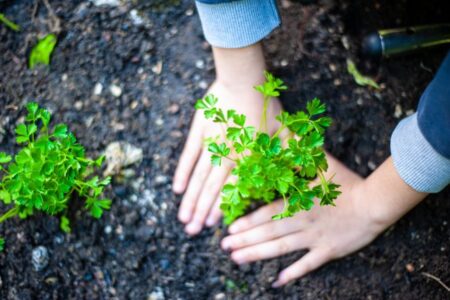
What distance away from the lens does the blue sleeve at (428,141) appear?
4.33 ft

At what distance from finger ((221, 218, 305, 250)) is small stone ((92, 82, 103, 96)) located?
661 mm

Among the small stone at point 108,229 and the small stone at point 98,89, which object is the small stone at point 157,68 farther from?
the small stone at point 108,229

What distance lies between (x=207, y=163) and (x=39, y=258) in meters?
0.62

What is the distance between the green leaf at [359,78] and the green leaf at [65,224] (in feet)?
3.59

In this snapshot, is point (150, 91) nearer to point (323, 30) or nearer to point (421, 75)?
point (323, 30)

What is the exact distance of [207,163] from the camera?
5.90 feet

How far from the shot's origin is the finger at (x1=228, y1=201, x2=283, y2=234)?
5.74 ft

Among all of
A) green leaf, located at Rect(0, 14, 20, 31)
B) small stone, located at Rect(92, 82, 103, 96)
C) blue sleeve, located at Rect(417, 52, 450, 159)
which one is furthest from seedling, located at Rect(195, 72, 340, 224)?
green leaf, located at Rect(0, 14, 20, 31)

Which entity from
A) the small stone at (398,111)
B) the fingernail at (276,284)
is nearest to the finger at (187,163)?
the fingernail at (276,284)

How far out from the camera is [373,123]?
6.12 feet

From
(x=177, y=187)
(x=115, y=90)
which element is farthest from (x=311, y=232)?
(x=115, y=90)

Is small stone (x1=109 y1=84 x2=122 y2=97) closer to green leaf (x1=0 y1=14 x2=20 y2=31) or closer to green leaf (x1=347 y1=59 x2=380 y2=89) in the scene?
green leaf (x1=0 y1=14 x2=20 y2=31)

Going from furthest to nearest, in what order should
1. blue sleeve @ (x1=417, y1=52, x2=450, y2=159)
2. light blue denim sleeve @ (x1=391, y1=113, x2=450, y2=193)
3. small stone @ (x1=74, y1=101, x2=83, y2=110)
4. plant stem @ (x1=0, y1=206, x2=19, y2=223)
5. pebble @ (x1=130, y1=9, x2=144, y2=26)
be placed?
1. pebble @ (x1=130, y1=9, x2=144, y2=26)
2. small stone @ (x1=74, y1=101, x2=83, y2=110)
3. plant stem @ (x1=0, y1=206, x2=19, y2=223)
4. light blue denim sleeve @ (x1=391, y1=113, x2=450, y2=193)
5. blue sleeve @ (x1=417, y1=52, x2=450, y2=159)

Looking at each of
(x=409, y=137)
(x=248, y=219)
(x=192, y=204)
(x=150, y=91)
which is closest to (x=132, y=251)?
(x=192, y=204)
